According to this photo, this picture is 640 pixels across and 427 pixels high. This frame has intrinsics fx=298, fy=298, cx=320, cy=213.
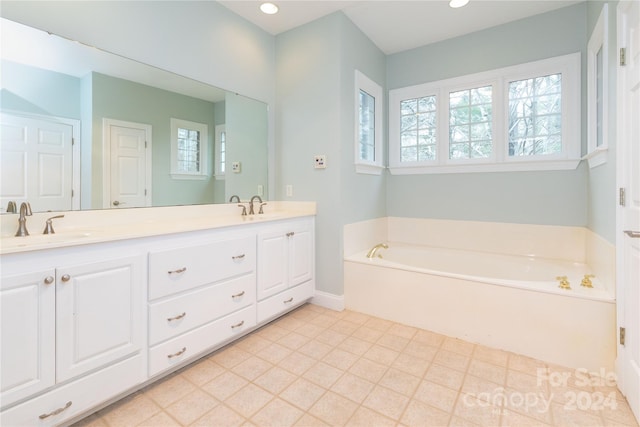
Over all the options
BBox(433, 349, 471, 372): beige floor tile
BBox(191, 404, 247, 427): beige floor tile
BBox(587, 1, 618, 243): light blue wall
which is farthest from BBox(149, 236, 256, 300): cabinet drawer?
BBox(587, 1, 618, 243): light blue wall

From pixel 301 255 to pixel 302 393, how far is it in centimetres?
119

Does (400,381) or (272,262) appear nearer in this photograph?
(400,381)

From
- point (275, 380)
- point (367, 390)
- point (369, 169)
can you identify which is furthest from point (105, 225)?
point (369, 169)

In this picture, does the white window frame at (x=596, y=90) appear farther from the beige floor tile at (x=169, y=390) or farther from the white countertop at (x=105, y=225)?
the beige floor tile at (x=169, y=390)

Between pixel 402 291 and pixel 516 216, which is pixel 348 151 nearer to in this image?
pixel 402 291

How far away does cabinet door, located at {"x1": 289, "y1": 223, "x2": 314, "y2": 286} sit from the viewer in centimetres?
252

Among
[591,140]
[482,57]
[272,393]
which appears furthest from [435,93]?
[272,393]

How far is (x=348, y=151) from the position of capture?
107 inches

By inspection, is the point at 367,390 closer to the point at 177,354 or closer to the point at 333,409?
the point at 333,409

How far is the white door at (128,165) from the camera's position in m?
1.83

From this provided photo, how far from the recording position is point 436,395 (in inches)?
61.7

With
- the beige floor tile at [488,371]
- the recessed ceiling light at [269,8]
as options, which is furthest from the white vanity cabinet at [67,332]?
the recessed ceiling light at [269,8]

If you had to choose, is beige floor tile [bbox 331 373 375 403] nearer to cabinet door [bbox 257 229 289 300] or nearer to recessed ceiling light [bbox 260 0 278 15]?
cabinet door [bbox 257 229 289 300]

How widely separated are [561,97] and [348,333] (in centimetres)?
268
